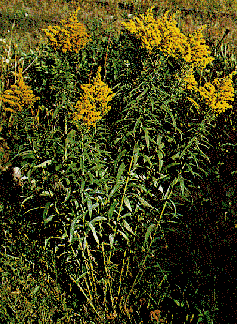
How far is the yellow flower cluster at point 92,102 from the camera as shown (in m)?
2.28

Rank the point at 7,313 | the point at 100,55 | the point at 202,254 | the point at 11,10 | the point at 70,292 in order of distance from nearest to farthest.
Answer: the point at 7,313 → the point at 70,292 → the point at 202,254 → the point at 100,55 → the point at 11,10

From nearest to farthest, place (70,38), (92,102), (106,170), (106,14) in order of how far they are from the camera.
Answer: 1. (92,102)
2. (70,38)
3. (106,170)
4. (106,14)

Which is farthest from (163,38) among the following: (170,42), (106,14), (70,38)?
(106,14)

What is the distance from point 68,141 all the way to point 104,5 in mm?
7686

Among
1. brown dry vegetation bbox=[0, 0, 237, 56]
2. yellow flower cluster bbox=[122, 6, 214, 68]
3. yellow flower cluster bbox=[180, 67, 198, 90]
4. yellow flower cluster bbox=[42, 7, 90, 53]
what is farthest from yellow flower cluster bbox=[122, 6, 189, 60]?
brown dry vegetation bbox=[0, 0, 237, 56]

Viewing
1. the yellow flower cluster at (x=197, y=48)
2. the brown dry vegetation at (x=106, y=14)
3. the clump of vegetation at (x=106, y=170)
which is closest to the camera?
the clump of vegetation at (x=106, y=170)

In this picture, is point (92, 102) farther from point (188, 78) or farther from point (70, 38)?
point (188, 78)

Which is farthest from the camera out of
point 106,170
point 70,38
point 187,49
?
point 106,170

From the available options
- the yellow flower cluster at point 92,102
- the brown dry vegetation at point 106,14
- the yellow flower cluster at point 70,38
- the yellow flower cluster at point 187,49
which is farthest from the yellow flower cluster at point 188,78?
the brown dry vegetation at point 106,14

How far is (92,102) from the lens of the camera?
2.42 m

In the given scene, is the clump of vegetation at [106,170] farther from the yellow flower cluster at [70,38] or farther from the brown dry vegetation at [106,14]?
the brown dry vegetation at [106,14]

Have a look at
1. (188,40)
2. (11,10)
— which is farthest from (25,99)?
(11,10)

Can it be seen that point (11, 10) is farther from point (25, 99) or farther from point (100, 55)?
point (25, 99)

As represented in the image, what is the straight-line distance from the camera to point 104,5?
8.96m
